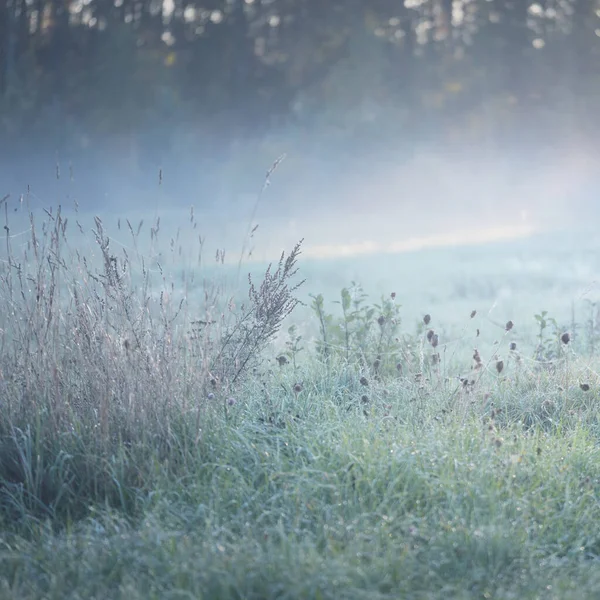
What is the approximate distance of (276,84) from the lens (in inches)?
367

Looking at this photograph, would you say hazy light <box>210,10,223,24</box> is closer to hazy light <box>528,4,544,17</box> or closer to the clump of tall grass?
hazy light <box>528,4,544,17</box>

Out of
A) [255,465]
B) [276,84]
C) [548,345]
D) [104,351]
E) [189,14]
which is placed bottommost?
[255,465]

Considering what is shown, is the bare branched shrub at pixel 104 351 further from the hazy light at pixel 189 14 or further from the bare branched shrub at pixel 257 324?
the hazy light at pixel 189 14

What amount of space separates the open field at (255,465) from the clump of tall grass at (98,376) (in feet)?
0.05

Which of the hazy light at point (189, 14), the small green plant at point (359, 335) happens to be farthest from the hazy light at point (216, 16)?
the small green plant at point (359, 335)

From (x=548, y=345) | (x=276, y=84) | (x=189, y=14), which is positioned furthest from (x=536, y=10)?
(x=548, y=345)

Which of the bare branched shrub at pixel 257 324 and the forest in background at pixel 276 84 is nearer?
the bare branched shrub at pixel 257 324

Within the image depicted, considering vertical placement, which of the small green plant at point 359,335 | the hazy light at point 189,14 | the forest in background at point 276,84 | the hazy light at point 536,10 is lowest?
the small green plant at point 359,335

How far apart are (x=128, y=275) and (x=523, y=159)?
8120 mm

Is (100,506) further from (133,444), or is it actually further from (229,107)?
(229,107)

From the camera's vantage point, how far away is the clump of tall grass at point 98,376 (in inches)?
122

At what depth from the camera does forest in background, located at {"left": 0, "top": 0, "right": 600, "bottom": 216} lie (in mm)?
8375

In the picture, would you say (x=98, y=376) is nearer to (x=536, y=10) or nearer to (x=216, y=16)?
(x=216, y=16)

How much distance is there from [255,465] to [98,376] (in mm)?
994
